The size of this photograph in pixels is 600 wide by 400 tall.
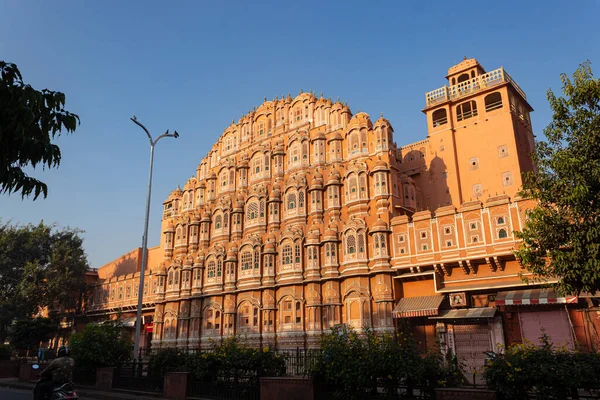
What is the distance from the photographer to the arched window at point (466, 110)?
37156mm

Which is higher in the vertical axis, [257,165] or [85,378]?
[257,165]

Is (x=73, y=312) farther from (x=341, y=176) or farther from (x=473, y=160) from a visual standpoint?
(x=473, y=160)

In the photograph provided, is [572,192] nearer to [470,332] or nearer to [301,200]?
[470,332]

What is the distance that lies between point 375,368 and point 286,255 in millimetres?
23188

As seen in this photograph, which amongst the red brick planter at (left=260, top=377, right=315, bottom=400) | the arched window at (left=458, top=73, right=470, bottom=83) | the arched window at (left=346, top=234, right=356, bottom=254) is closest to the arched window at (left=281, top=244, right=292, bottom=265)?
the arched window at (left=346, top=234, right=356, bottom=254)

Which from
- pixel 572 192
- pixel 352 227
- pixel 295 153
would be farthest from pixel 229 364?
pixel 295 153

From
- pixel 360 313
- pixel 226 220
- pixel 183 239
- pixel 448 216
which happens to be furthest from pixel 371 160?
pixel 183 239

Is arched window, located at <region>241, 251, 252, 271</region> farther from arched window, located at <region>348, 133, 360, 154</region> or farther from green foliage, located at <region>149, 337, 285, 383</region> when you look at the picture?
green foliage, located at <region>149, 337, 285, 383</region>

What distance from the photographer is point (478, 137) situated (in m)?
35.8

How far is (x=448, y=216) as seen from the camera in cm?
2859

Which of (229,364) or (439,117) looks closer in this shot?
(229,364)

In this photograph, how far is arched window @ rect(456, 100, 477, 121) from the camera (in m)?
37.2

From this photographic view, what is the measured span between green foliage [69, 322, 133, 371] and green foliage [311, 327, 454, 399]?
38.7ft

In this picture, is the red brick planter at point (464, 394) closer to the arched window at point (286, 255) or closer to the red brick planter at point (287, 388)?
the red brick planter at point (287, 388)
